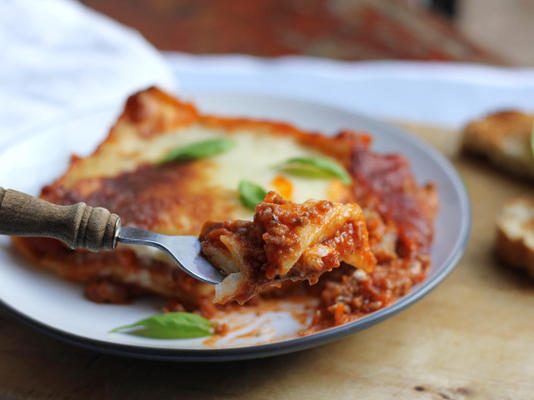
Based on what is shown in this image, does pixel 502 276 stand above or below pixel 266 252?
above

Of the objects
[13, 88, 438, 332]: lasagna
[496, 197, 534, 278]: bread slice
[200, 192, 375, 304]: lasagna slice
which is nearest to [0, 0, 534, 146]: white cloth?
[13, 88, 438, 332]: lasagna

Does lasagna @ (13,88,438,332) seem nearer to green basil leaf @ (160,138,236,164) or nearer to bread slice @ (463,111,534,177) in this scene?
green basil leaf @ (160,138,236,164)

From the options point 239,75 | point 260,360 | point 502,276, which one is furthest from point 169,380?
point 239,75

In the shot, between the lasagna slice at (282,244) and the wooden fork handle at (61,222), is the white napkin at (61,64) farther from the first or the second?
the lasagna slice at (282,244)

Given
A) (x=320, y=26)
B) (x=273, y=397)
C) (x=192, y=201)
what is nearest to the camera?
(x=273, y=397)

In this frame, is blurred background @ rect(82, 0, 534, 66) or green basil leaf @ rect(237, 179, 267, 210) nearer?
green basil leaf @ rect(237, 179, 267, 210)

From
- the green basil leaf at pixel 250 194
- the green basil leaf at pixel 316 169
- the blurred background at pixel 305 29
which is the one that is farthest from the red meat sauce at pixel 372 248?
→ the blurred background at pixel 305 29

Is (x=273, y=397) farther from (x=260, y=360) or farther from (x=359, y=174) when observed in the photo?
(x=359, y=174)

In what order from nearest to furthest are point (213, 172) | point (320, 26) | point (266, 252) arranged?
point (266, 252), point (213, 172), point (320, 26)
